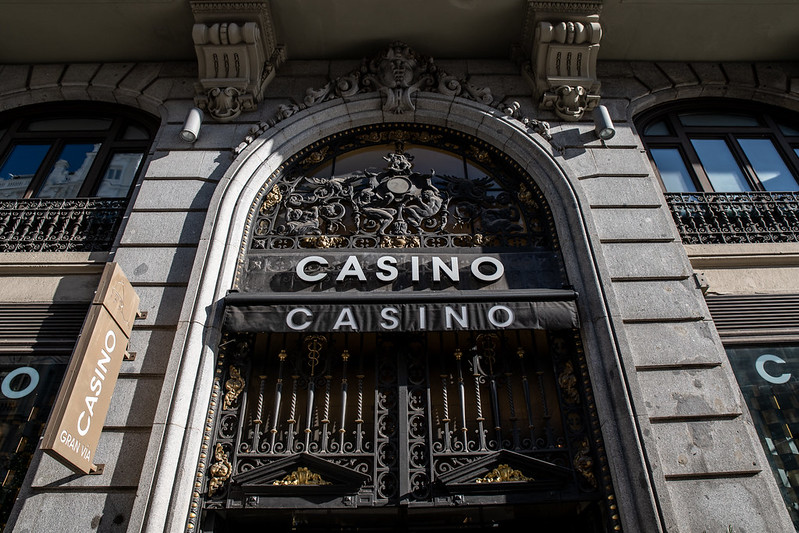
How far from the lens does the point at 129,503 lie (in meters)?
5.94

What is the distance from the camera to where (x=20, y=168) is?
32.1ft

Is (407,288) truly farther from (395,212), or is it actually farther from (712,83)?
(712,83)

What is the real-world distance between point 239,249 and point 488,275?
360 centimetres

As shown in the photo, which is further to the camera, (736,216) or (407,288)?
(736,216)

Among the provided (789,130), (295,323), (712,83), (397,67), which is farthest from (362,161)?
(789,130)

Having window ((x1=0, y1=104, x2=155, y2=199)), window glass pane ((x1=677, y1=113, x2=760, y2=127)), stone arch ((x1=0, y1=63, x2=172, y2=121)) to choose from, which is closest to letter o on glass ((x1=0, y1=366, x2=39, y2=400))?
window ((x1=0, y1=104, x2=155, y2=199))

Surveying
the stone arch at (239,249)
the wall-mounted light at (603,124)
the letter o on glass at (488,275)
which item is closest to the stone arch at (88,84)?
the stone arch at (239,249)

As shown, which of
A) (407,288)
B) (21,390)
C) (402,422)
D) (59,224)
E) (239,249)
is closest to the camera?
(402,422)

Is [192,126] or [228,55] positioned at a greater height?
[228,55]

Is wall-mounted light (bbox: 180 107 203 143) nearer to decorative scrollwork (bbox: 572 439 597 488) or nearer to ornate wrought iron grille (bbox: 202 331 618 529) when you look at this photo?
ornate wrought iron grille (bbox: 202 331 618 529)

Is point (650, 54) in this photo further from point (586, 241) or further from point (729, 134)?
point (586, 241)

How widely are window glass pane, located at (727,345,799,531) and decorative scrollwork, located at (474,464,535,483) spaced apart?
9.57 ft

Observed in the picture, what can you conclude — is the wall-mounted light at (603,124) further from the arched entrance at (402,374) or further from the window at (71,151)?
the window at (71,151)

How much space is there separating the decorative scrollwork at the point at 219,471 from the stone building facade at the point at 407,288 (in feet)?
0.12
